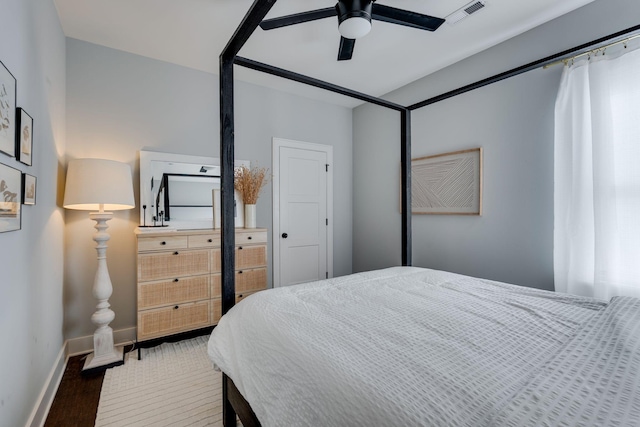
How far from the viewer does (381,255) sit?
3.78 meters

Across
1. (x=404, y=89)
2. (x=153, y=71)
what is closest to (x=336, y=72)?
(x=404, y=89)

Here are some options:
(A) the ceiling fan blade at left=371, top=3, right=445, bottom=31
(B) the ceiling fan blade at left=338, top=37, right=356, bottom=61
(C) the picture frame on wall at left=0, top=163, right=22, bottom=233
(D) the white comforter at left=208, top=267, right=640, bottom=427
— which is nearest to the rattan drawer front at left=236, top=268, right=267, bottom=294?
(D) the white comforter at left=208, top=267, right=640, bottom=427

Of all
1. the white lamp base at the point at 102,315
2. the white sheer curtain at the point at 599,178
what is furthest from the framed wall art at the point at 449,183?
the white lamp base at the point at 102,315

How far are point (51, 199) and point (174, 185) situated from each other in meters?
0.99

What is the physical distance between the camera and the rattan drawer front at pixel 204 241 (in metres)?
2.63

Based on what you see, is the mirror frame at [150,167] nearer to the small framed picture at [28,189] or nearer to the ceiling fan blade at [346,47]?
the small framed picture at [28,189]

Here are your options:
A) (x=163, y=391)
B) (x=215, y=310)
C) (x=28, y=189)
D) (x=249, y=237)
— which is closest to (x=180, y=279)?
(x=215, y=310)

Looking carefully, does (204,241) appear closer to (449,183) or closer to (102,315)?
(102,315)

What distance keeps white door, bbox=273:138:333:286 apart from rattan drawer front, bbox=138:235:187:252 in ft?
3.98

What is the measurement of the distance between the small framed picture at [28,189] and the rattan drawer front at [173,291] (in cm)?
109

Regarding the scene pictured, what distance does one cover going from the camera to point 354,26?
1690 mm

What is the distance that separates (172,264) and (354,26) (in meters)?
2.30

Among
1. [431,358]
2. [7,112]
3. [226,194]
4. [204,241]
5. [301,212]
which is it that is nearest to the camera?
[431,358]

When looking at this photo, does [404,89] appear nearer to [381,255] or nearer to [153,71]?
[381,255]
